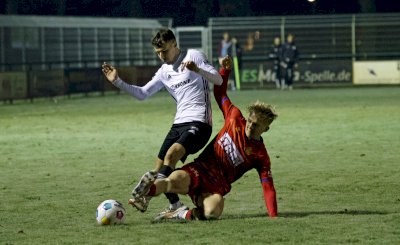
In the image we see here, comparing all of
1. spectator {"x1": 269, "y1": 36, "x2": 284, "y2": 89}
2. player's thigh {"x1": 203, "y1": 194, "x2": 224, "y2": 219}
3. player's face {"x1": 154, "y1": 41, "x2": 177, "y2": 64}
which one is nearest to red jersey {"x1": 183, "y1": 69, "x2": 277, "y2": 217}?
player's thigh {"x1": 203, "y1": 194, "x2": 224, "y2": 219}

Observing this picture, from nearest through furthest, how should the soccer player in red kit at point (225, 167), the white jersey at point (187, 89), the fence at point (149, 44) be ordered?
1. the soccer player in red kit at point (225, 167)
2. the white jersey at point (187, 89)
3. the fence at point (149, 44)

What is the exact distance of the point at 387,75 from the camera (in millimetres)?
43875

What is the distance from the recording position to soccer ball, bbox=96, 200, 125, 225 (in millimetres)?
9844

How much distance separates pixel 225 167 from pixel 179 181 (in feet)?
1.70

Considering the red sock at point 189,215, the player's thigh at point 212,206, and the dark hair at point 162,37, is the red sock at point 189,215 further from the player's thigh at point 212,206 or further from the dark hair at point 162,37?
the dark hair at point 162,37

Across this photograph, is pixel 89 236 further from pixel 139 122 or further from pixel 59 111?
pixel 59 111

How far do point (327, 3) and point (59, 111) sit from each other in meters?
37.0

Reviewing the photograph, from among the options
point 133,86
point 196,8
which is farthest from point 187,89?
point 196,8

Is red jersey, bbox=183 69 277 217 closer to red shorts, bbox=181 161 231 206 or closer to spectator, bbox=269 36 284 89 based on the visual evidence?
red shorts, bbox=181 161 231 206

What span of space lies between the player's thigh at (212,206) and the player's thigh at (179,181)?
0.21 m

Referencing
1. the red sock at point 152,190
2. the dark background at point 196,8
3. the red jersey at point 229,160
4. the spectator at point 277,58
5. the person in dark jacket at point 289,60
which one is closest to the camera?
the red sock at point 152,190

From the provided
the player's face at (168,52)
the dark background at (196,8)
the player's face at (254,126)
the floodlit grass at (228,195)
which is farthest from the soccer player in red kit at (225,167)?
the dark background at (196,8)

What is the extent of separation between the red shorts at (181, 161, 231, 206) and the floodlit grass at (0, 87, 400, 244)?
1.11 ft

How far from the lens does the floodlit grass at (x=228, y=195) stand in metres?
9.31
